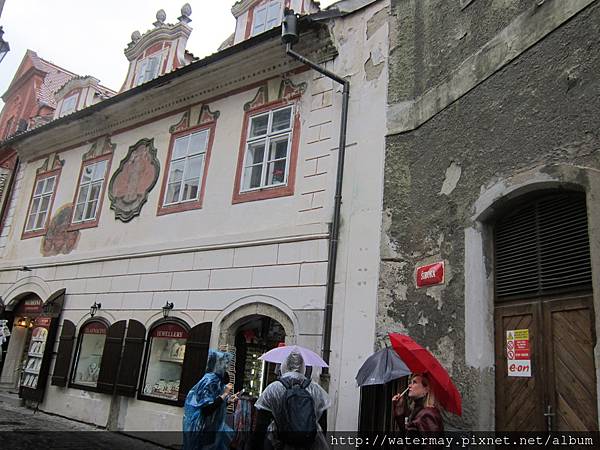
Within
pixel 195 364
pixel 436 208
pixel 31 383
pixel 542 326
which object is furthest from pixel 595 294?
pixel 31 383

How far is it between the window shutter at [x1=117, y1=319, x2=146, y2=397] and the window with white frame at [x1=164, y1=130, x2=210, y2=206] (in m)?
2.46

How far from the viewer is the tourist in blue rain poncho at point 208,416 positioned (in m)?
4.72

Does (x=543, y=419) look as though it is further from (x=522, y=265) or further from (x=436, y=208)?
(x=436, y=208)

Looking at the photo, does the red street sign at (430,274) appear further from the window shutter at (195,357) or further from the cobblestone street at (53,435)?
the cobblestone street at (53,435)

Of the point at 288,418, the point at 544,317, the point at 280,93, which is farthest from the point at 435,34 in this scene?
Result: the point at 288,418

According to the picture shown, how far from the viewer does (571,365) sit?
14.3ft

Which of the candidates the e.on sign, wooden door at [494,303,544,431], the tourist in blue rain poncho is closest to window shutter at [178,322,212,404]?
the tourist in blue rain poncho

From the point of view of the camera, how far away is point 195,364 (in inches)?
328

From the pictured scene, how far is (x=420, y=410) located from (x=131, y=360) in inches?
273

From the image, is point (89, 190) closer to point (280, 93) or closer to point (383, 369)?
point (280, 93)

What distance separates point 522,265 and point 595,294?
3.24ft

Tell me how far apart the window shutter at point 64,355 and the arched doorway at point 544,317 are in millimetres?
8812

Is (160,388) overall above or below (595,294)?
below

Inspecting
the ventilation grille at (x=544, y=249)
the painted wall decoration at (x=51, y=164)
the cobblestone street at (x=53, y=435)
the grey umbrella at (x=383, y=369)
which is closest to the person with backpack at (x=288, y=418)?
the grey umbrella at (x=383, y=369)
